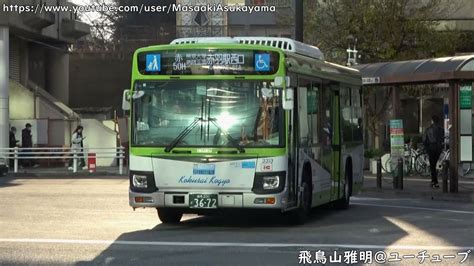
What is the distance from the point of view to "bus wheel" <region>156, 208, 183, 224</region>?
1335 centimetres

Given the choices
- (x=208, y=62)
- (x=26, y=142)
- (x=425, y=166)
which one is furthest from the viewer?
(x=26, y=142)

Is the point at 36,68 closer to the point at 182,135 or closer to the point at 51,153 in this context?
the point at 51,153

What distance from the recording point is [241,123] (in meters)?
11.8

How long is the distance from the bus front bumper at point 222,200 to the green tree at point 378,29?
60.5 ft

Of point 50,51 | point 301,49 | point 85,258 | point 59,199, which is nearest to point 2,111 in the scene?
point 50,51

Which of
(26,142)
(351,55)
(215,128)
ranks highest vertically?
(351,55)

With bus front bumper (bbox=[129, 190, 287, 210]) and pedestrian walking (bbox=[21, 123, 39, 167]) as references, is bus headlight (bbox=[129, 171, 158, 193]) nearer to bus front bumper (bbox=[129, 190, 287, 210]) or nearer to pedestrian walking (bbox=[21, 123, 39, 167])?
bus front bumper (bbox=[129, 190, 287, 210])

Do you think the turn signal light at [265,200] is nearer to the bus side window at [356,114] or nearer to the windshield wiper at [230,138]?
the windshield wiper at [230,138]

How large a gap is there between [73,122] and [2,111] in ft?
17.5

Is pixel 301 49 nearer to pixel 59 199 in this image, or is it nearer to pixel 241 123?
pixel 241 123

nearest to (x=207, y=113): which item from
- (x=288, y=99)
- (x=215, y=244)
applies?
(x=288, y=99)

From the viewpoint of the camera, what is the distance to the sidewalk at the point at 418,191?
18.9 meters

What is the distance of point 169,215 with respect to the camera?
1350cm

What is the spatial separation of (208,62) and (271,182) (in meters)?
2.20
